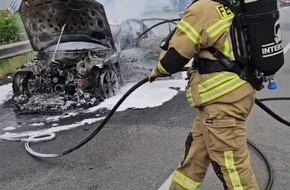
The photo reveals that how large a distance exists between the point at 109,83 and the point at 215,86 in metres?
4.29

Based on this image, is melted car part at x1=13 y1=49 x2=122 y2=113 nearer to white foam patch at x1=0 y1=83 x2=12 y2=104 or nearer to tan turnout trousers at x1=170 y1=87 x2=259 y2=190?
white foam patch at x1=0 y1=83 x2=12 y2=104

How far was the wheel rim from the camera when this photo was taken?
679 cm

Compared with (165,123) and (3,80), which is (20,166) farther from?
(3,80)

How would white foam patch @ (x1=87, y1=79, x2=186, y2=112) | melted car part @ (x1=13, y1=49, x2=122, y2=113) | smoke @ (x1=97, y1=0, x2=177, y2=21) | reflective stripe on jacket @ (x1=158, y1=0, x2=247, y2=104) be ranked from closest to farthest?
reflective stripe on jacket @ (x1=158, y1=0, x2=247, y2=104)
white foam patch @ (x1=87, y1=79, x2=186, y2=112)
melted car part @ (x1=13, y1=49, x2=122, y2=113)
smoke @ (x1=97, y1=0, x2=177, y2=21)

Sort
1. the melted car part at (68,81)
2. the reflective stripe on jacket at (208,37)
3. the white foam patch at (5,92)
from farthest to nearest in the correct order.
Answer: the white foam patch at (5,92) < the melted car part at (68,81) < the reflective stripe on jacket at (208,37)

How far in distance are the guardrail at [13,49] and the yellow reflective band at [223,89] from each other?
261 inches

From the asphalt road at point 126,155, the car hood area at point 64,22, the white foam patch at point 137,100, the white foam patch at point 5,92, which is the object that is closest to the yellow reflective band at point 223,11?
the asphalt road at point 126,155

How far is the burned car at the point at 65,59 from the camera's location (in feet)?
21.2

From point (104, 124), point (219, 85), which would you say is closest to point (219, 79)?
point (219, 85)

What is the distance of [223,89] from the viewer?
2.82m

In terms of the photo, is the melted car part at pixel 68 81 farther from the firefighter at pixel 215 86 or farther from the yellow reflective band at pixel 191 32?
the yellow reflective band at pixel 191 32

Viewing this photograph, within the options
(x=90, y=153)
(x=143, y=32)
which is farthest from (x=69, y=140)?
(x=143, y=32)

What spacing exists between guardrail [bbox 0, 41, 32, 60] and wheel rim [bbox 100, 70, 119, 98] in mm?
2736

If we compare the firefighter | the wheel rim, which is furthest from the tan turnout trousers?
the wheel rim
